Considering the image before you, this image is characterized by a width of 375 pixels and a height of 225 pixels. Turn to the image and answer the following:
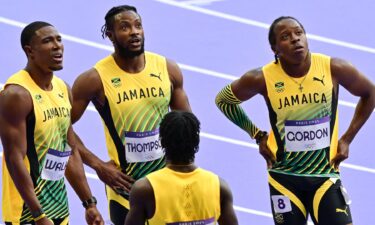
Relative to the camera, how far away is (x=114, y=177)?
10.8 meters

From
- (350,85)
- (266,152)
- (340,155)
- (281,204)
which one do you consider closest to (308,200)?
(281,204)

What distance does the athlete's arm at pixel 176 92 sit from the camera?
35.8 feet

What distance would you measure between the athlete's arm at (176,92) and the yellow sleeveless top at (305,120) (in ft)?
2.13

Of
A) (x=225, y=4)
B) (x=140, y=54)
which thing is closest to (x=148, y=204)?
(x=140, y=54)

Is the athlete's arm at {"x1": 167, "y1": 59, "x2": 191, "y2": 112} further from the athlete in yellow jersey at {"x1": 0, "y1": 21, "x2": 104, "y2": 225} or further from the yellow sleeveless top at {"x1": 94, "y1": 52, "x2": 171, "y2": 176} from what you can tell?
the athlete in yellow jersey at {"x1": 0, "y1": 21, "x2": 104, "y2": 225}

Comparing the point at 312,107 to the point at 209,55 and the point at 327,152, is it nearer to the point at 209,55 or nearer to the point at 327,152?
the point at 327,152

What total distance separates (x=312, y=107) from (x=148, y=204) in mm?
2621

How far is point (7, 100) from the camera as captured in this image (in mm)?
9891

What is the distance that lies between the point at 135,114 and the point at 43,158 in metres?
0.94

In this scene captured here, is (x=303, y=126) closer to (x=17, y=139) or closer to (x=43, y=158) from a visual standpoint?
(x=43, y=158)

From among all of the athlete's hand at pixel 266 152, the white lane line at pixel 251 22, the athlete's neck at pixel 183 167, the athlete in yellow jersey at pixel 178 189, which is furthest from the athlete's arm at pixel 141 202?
the white lane line at pixel 251 22

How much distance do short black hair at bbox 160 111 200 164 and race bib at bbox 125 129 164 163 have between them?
6.56 ft

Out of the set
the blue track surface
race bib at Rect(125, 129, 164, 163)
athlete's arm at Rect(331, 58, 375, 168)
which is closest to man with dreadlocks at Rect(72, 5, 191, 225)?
race bib at Rect(125, 129, 164, 163)

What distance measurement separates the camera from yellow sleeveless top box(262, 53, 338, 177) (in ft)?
36.1
